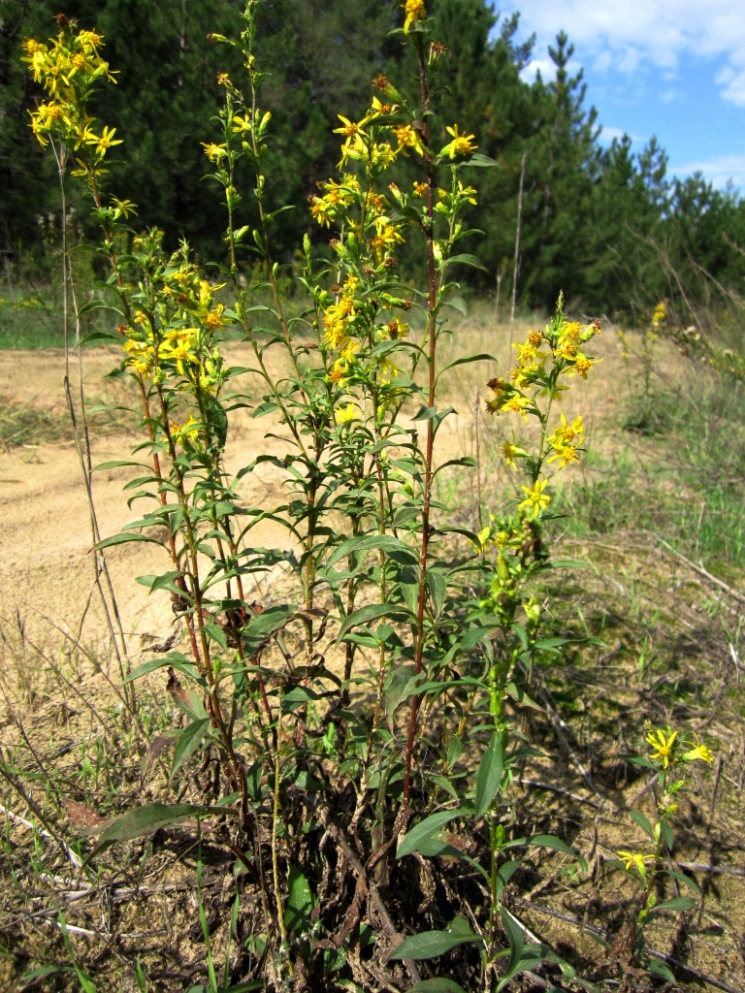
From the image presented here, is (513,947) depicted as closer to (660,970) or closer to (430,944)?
(430,944)

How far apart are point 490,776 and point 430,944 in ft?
1.10

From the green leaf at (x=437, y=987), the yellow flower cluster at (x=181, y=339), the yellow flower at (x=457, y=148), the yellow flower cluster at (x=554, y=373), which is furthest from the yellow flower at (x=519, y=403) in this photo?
the green leaf at (x=437, y=987)

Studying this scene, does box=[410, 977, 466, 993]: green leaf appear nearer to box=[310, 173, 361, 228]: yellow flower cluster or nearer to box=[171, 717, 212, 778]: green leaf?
box=[171, 717, 212, 778]: green leaf

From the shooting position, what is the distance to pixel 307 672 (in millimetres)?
1453

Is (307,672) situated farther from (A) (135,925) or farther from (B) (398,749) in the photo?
(A) (135,925)

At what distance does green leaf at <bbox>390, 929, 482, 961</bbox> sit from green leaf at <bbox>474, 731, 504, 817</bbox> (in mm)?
256

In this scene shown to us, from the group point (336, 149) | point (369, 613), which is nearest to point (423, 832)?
point (369, 613)

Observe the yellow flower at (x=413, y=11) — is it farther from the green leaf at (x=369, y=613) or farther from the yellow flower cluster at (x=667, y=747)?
the yellow flower cluster at (x=667, y=747)

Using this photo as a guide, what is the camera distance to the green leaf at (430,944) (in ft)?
3.75

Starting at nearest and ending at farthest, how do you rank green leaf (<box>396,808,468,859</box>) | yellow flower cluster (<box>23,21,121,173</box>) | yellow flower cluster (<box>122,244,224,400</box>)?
1. green leaf (<box>396,808,468,859</box>)
2. yellow flower cluster (<box>122,244,224,400</box>)
3. yellow flower cluster (<box>23,21,121,173</box>)

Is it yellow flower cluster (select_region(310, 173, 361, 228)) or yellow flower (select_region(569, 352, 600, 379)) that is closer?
yellow flower (select_region(569, 352, 600, 379))

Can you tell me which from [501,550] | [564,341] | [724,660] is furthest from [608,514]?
[501,550]

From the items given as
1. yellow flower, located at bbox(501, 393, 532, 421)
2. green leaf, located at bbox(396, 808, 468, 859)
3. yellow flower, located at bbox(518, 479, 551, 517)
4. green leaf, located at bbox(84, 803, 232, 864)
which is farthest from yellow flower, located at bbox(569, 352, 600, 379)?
green leaf, located at bbox(84, 803, 232, 864)

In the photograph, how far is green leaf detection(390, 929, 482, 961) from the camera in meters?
1.14
